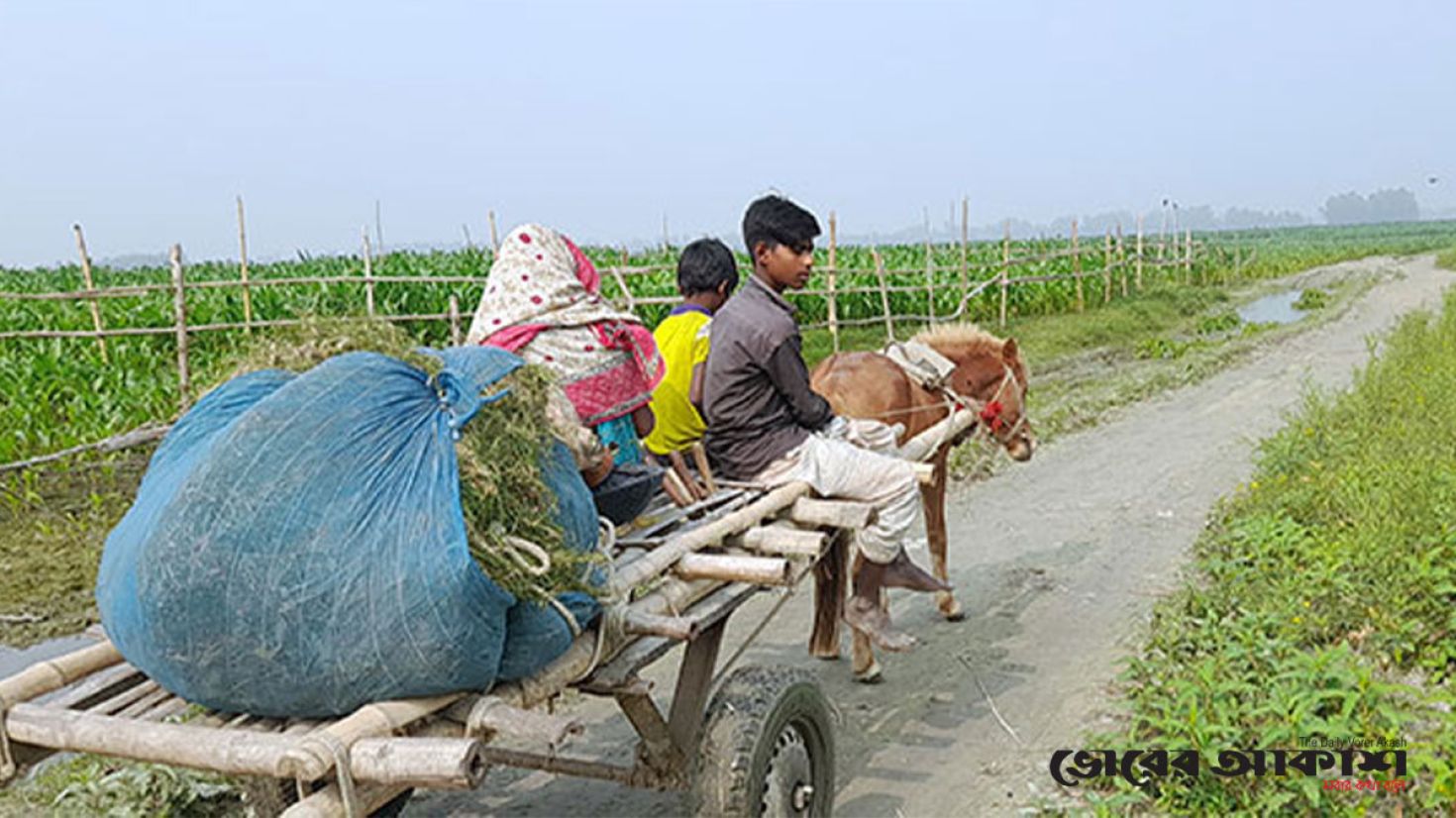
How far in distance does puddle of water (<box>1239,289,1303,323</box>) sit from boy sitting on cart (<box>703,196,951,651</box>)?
72.3 feet

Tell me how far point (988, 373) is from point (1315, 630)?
2209mm

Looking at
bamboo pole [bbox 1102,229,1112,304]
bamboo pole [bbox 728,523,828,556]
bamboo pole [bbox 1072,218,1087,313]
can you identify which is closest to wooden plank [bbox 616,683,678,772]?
bamboo pole [bbox 728,523,828,556]

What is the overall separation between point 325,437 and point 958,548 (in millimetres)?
5872

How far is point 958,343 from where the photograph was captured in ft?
21.2

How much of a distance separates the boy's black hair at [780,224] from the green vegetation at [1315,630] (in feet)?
7.63

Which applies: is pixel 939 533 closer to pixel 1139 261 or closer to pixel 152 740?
pixel 152 740

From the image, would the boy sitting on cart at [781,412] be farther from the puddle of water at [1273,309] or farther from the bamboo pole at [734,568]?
the puddle of water at [1273,309]

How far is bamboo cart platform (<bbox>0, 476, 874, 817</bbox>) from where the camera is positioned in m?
2.23

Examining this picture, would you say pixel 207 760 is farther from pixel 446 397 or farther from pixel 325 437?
pixel 446 397

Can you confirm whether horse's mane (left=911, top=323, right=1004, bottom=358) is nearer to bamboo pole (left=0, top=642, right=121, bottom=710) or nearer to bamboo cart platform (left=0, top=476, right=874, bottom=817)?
bamboo cart platform (left=0, top=476, right=874, bottom=817)

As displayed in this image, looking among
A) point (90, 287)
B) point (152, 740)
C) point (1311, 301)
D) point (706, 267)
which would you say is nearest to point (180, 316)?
point (90, 287)

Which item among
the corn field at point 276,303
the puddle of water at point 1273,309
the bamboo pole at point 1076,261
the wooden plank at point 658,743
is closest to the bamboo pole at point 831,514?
the wooden plank at point 658,743

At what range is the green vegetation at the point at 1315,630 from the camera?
380 centimetres

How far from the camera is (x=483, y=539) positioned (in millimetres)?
2486
